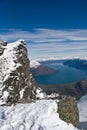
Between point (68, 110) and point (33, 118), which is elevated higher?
point (68, 110)

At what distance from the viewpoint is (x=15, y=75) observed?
336 feet

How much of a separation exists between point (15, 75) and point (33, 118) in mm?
79714

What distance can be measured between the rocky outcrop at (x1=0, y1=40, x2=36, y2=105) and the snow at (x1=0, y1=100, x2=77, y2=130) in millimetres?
66560

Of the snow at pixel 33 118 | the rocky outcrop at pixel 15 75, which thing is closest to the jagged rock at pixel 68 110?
the snow at pixel 33 118

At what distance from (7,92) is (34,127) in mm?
74870

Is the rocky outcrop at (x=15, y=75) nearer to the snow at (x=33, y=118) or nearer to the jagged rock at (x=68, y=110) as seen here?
the jagged rock at (x=68, y=110)

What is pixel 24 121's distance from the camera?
23.1 m

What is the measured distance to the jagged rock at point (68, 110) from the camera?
25.3 meters

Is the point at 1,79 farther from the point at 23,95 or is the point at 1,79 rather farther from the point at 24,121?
the point at 24,121

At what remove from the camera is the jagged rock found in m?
25.3

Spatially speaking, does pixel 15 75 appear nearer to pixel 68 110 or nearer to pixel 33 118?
pixel 68 110

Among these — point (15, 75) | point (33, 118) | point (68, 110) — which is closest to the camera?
point (33, 118)

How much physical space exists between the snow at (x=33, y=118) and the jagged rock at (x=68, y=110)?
0.89 m

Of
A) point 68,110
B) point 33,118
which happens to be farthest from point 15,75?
point 33,118
